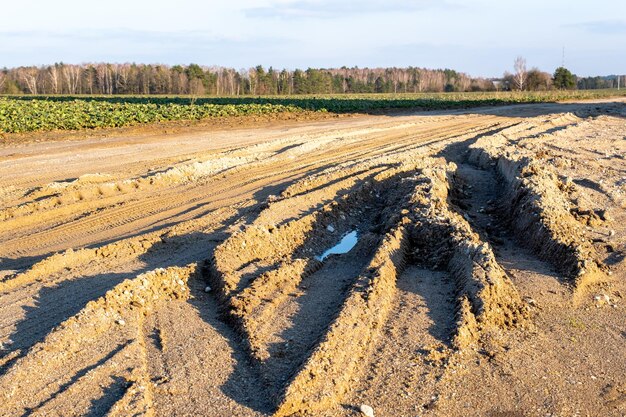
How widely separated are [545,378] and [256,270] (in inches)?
148

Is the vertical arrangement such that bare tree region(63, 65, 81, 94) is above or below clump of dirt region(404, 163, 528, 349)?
above

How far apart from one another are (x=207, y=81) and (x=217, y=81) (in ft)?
4.81

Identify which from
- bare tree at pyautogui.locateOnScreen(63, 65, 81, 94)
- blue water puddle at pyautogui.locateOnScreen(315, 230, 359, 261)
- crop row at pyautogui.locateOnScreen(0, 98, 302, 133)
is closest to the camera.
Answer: blue water puddle at pyautogui.locateOnScreen(315, 230, 359, 261)

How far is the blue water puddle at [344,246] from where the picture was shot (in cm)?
978

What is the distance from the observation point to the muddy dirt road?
538cm

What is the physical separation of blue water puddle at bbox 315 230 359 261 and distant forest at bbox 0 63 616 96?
73.0 m

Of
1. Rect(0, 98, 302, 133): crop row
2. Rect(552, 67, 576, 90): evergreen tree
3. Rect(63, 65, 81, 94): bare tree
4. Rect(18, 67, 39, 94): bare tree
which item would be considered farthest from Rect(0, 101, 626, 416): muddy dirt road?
Rect(63, 65, 81, 94): bare tree

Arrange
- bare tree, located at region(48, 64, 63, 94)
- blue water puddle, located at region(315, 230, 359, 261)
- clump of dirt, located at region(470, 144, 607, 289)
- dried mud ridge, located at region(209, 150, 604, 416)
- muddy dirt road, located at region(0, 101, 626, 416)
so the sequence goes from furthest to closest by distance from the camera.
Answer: bare tree, located at region(48, 64, 63, 94) < blue water puddle, located at region(315, 230, 359, 261) < clump of dirt, located at region(470, 144, 607, 289) < dried mud ridge, located at region(209, 150, 604, 416) < muddy dirt road, located at region(0, 101, 626, 416)

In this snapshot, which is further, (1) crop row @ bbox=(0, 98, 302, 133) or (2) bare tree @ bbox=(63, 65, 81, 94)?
(2) bare tree @ bbox=(63, 65, 81, 94)

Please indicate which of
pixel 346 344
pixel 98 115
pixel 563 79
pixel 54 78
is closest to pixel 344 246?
pixel 346 344

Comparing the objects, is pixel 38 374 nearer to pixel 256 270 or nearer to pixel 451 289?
pixel 256 270

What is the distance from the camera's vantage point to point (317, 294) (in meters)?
7.51

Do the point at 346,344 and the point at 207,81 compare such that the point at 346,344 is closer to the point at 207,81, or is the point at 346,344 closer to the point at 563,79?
the point at 563,79

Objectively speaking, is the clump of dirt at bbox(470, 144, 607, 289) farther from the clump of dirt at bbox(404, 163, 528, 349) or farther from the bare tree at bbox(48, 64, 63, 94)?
the bare tree at bbox(48, 64, 63, 94)
